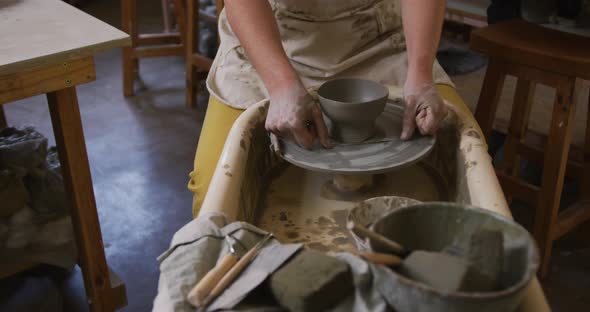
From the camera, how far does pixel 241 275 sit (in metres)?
0.70

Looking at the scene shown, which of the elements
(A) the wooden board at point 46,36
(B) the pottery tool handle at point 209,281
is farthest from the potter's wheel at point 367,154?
(A) the wooden board at point 46,36

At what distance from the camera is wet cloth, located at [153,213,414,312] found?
0.63 m

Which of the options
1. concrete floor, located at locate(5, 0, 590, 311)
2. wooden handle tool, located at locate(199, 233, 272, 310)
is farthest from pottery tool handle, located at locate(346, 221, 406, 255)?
concrete floor, located at locate(5, 0, 590, 311)

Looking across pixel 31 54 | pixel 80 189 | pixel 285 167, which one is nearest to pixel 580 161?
pixel 285 167

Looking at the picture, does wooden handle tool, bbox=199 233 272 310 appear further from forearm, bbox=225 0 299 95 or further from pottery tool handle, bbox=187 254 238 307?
forearm, bbox=225 0 299 95

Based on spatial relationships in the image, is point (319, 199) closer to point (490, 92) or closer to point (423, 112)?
point (423, 112)

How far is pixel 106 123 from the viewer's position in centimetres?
287

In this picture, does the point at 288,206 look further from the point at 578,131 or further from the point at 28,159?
the point at 578,131

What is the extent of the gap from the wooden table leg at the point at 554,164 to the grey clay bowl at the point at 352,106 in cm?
75

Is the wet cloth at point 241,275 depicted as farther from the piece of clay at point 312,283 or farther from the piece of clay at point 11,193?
the piece of clay at point 11,193

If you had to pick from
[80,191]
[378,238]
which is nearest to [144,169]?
[80,191]

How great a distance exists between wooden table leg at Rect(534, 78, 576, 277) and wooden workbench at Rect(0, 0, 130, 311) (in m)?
1.14

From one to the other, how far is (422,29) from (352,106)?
0.40 meters

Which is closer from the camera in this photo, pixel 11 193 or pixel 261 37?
pixel 261 37
